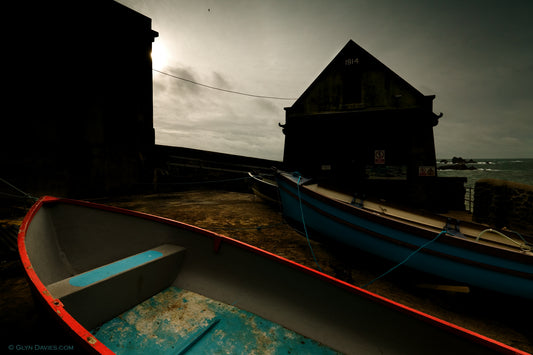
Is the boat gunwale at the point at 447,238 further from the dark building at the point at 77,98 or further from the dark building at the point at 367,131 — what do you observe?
the dark building at the point at 77,98

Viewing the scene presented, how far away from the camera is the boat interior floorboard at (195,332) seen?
1.84m

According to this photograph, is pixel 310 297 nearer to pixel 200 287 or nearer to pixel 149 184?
pixel 200 287

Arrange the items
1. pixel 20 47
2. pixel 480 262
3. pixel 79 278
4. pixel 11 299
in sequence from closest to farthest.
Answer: pixel 79 278
pixel 11 299
pixel 480 262
pixel 20 47

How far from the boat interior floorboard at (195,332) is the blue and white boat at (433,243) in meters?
→ 2.49

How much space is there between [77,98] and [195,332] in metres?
10.4

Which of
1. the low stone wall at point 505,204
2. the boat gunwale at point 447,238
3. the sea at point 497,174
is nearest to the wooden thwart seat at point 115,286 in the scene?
the boat gunwale at point 447,238

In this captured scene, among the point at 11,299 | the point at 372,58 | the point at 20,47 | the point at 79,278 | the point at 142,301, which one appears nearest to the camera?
the point at 79,278

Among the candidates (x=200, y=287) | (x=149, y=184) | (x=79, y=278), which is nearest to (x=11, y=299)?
(x=79, y=278)

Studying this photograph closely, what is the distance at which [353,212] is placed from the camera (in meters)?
3.96

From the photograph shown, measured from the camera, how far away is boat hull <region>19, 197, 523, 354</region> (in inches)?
64.9

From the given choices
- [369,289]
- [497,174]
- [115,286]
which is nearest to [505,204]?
[369,289]

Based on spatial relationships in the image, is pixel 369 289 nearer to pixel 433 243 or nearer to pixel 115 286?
pixel 433 243

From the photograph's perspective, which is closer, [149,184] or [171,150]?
[149,184]

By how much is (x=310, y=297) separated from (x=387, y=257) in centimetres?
255
